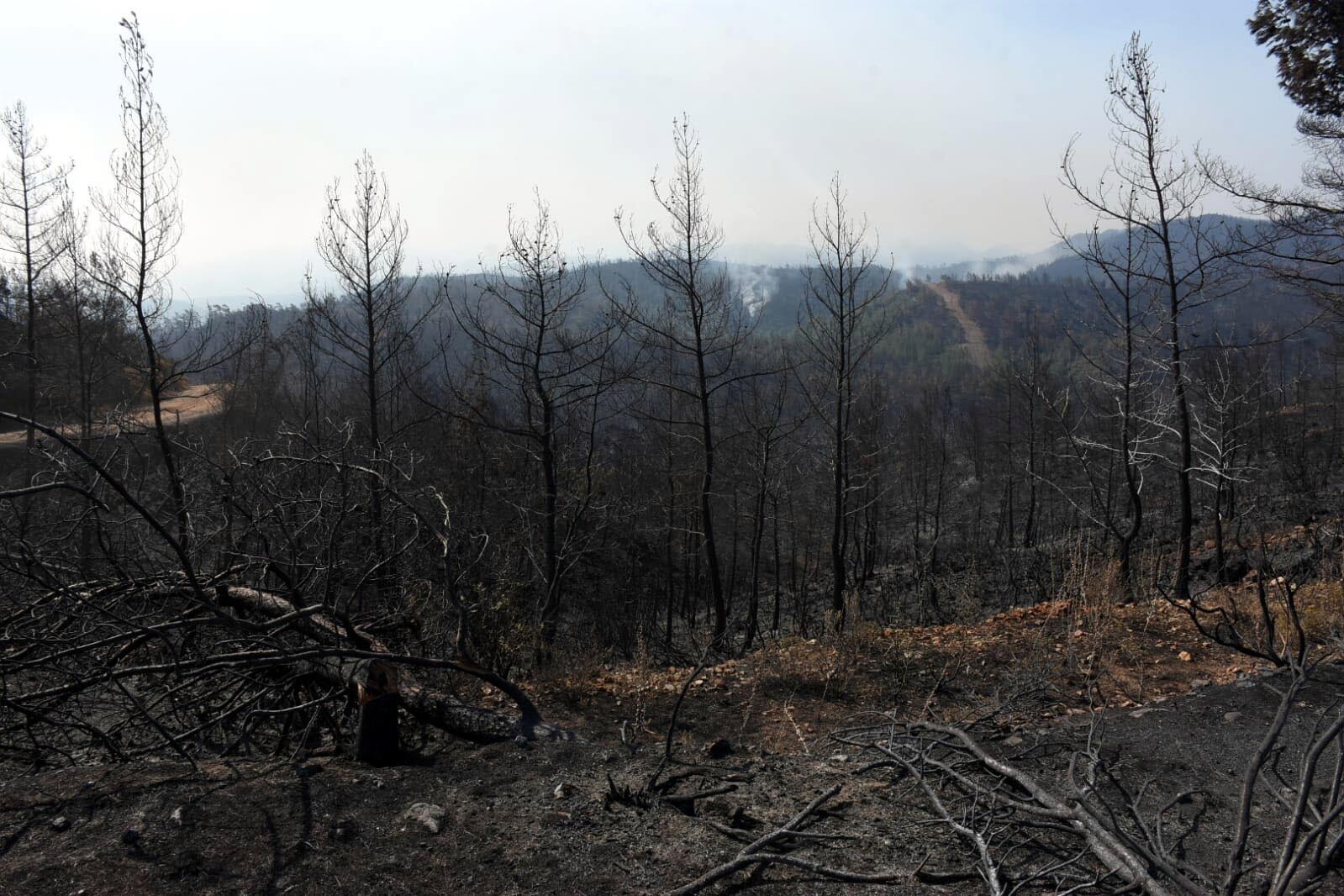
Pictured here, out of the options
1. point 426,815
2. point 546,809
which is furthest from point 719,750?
point 426,815

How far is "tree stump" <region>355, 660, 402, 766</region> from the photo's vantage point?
3.33 metres

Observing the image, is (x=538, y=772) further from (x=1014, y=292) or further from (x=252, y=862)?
(x=1014, y=292)

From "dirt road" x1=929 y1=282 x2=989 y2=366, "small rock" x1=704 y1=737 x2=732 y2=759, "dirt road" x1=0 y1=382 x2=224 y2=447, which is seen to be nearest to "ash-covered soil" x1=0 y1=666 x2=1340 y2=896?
"small rock" x1=704 y1=737 x2=732 y2=759

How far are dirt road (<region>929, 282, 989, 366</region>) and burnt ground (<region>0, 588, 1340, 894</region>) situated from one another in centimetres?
10612

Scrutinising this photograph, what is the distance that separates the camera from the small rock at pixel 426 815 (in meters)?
2.77

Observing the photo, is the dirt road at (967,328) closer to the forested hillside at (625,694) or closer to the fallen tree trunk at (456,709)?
the forested hillside at (625,694)

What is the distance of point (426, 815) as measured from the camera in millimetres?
2822

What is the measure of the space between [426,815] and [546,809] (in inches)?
17.7

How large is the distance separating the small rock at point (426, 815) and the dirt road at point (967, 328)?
109 m

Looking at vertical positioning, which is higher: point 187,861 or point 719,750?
point 187,861

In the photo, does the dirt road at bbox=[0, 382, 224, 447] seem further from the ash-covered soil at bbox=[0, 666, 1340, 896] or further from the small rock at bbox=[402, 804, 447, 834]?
the small rock at bbox=[402, 804, 447, 834]

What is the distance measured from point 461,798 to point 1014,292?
15040 centimetres

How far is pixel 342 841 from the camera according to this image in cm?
261

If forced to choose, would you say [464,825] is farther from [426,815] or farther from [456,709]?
[456,709]
